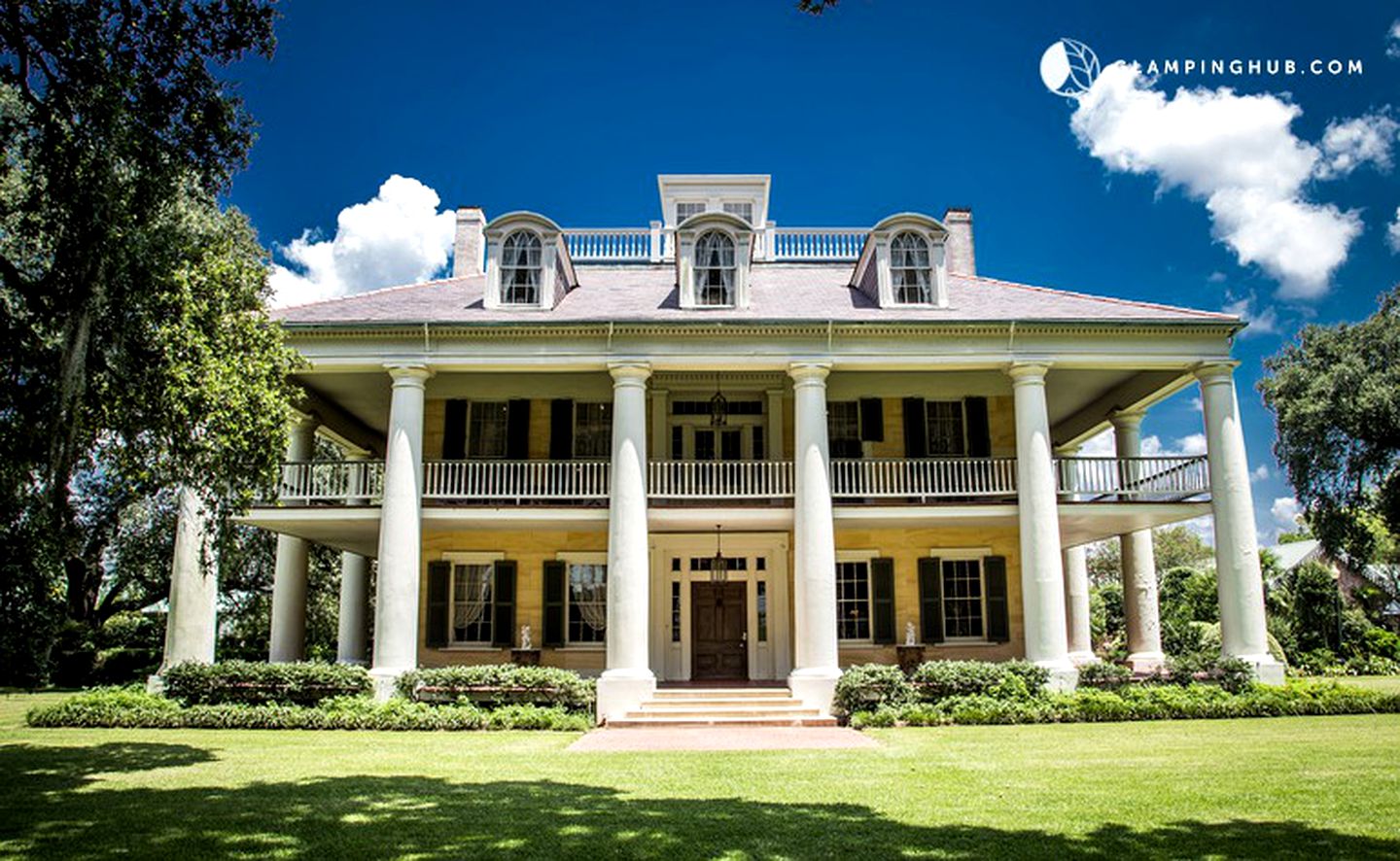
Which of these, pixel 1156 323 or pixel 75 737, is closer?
pixel 75 737

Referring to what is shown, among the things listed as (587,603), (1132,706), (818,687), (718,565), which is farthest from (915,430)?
(587,603)

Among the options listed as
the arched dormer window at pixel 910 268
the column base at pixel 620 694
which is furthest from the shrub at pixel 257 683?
the arched dormer window at pixel 910 268

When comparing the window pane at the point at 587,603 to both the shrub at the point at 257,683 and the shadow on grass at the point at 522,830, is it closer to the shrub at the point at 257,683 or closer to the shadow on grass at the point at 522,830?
the shrub at the point at 257,683

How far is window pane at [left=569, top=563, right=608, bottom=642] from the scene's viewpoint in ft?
68.3

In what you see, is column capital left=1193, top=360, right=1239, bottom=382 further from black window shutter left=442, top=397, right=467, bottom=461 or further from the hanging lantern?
black window shutter left=442, top=397, right=467, bottom=461

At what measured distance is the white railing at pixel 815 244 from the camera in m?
23.5

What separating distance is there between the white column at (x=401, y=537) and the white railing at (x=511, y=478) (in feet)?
4.65

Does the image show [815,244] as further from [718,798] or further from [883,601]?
[718,798]

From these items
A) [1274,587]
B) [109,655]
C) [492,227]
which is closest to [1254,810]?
[492,227]

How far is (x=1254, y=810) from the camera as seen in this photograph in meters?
8.09

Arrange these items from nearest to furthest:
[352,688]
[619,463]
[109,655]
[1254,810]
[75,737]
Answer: [1254,810] < [75,737] < [352,688] < [619,463] < [109,655]

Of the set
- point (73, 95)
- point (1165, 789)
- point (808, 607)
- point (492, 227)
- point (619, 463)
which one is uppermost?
point (492, 227)

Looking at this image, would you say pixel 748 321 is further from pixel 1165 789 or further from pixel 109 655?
pixel 109 655

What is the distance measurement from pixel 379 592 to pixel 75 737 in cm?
509
